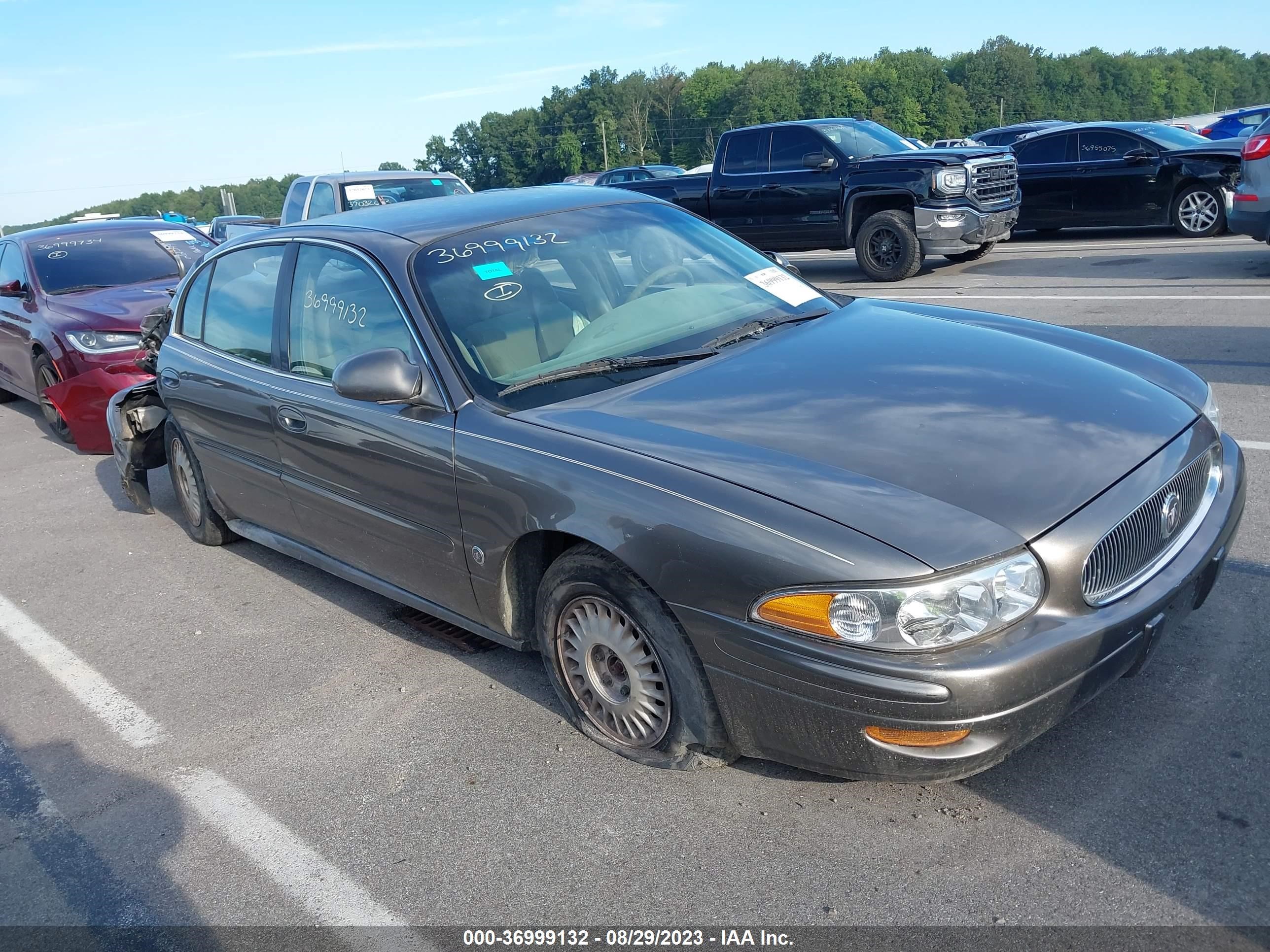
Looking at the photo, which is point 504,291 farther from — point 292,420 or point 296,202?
point 296,202

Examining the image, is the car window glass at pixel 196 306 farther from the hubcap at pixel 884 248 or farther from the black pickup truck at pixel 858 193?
the hubcap at pixel 884 248

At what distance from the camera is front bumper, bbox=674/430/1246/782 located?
8.43 ft

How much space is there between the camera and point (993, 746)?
8.68 feet

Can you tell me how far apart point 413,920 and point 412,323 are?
6.43ft

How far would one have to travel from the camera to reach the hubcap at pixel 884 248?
12.5m

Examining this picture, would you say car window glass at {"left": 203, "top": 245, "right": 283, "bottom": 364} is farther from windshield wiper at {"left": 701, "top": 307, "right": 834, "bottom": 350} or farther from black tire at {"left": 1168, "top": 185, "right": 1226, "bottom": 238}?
black tire at {"left": 1168, "top": 185, "right": 1226, "bottom": 238}

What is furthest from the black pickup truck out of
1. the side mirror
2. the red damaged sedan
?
the side mirror

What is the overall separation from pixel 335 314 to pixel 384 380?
833mm

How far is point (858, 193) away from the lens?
12.7 metres

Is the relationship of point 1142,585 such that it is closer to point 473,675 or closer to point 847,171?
point 473,675

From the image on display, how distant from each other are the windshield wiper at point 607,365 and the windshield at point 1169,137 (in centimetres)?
1198

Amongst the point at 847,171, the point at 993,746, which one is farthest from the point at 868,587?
the point at 847,171

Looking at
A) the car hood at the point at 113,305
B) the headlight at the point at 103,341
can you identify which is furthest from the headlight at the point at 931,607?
the headlight at the point at 103,341

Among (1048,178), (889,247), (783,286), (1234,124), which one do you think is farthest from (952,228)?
(1234,124)
